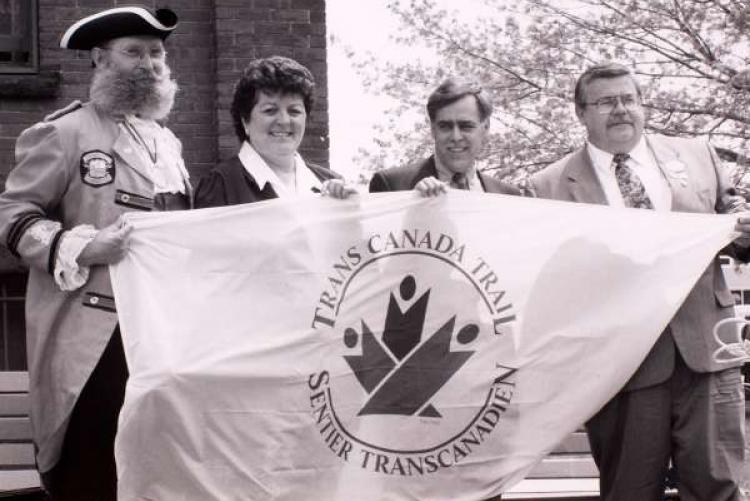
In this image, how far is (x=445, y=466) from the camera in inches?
195

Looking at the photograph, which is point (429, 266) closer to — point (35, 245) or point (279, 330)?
point (279, 330)

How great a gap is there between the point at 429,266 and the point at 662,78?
9.73 metres

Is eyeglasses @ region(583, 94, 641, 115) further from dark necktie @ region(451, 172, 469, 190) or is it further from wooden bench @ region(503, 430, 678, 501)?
wooden bench @ region(503, 430, 678, 501)

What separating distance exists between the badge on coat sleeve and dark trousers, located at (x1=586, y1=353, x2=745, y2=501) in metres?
2.10

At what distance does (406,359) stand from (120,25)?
1648mm

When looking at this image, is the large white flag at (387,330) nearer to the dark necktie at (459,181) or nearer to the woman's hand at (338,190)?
the woman's hand at (338,190)

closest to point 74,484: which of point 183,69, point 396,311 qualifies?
point 396,311

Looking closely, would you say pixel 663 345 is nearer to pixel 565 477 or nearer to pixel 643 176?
pixel 643 176

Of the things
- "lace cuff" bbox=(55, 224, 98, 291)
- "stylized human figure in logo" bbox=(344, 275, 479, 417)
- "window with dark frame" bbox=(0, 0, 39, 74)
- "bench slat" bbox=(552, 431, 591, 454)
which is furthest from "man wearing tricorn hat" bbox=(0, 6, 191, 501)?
"window with dark frame" bbox=(0, 0, 39, 74)

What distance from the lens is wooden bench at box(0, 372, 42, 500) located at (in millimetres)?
5809

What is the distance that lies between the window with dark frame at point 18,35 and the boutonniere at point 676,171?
438 cm

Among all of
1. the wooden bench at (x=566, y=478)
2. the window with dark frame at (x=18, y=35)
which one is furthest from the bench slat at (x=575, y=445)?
the window with dark frame at (x=18, y=35)

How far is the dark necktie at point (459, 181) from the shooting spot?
5.22 meters

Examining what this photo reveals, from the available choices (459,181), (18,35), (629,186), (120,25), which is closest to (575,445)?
(629,186)
